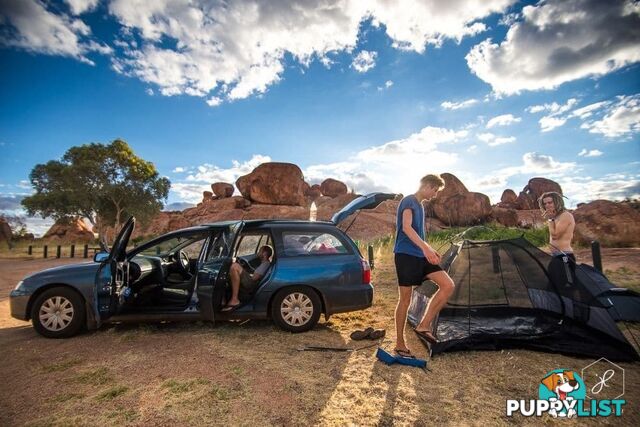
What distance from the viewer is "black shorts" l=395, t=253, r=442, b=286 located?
12.6 feet

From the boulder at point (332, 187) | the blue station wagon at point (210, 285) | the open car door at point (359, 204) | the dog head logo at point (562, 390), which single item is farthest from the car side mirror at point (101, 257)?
the boulder at point (332, 187)

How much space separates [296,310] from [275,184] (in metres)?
36.8

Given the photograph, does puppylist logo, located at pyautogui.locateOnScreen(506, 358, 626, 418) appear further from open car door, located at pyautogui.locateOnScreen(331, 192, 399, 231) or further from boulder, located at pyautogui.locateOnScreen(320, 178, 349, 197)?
boulder, located at pyautogui.locateOnScreen(320, 178, 349, 197)

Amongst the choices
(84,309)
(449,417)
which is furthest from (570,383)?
(84,309)

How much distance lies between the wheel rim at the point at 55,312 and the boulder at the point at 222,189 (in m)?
43.9

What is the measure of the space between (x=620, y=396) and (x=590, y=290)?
1593mm

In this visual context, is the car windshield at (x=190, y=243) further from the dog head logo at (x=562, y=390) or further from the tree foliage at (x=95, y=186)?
the tree foliage at (x=95, y=186)

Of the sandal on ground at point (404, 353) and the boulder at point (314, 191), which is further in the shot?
the boulder at point (314, 191)

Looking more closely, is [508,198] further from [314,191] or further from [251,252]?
[251,252]

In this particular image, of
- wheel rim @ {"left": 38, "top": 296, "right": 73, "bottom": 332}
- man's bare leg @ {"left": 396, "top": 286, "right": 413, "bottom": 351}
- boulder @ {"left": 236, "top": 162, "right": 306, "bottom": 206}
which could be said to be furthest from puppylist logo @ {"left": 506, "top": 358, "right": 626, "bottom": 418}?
boulder @ {"left": 236, "top": 162, "right": 306, "bottom": 206}

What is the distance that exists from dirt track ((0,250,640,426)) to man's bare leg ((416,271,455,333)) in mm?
440

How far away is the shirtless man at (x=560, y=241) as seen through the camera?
446 cm

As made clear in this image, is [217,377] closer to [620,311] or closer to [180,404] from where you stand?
[180,404]

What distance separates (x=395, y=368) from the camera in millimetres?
3756
